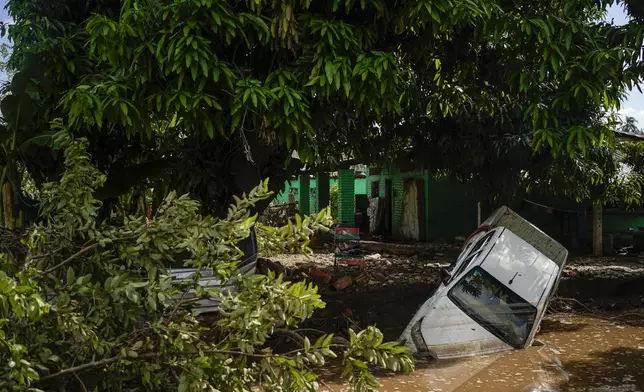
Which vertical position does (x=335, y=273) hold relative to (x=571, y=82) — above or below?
below

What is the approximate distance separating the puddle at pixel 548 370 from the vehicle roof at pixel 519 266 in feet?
2.74

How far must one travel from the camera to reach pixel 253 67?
21.5 feet

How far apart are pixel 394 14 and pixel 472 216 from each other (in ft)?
45.0

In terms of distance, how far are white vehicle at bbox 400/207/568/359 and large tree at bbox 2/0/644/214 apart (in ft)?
7.34

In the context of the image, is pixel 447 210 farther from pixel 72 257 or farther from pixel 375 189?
pixel 72 257

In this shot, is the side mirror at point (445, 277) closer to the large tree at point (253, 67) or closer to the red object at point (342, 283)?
the large tree at point (253, 67)

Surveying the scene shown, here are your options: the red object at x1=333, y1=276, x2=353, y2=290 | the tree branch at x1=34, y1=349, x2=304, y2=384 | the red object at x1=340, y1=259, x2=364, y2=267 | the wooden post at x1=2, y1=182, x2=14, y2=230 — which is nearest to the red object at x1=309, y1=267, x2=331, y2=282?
the red object at x1=333, y1=276, x2=353, y2=290

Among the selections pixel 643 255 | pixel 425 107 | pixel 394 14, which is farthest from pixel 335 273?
pixel 643 255

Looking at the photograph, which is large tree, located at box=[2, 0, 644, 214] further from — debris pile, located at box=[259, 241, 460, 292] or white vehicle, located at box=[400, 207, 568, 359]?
debris pile, located at box=[259, 241, 460, 292]

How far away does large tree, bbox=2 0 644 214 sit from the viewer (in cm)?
561

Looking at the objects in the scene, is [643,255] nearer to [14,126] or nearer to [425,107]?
[425,107]

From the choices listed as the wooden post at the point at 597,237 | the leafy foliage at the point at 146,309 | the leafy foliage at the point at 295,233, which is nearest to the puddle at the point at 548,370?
the leafy foliage at the point at 295,233

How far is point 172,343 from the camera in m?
3.38

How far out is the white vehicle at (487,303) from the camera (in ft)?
25.7
